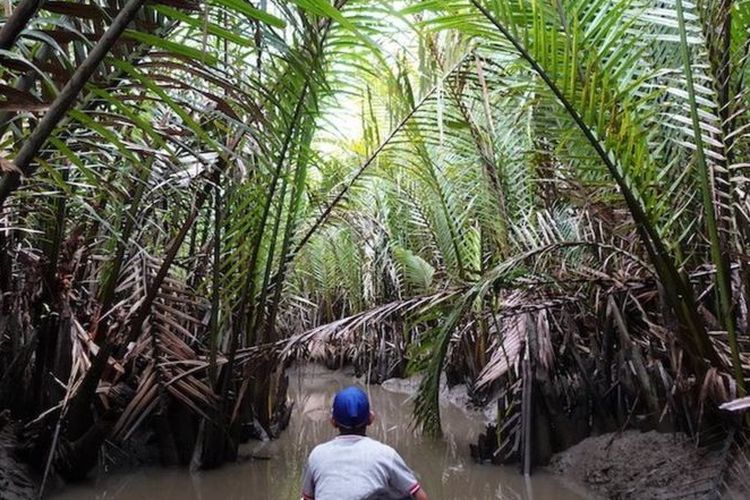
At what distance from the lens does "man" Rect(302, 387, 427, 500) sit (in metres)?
1.90

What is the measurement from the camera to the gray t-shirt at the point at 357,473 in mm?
1892

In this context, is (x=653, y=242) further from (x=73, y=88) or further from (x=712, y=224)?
(x=73, y=88)

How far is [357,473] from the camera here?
6.25 ft

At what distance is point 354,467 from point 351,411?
0.58 feet

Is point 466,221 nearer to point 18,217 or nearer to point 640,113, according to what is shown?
point 640,113

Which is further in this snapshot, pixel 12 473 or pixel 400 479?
pixel 12 473

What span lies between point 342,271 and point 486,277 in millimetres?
4927

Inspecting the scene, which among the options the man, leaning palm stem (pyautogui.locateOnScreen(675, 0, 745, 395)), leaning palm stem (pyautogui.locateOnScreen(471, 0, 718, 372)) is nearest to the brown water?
leaning palm stem (pyautogui.locateOnScreen(471, 0, 718, 372))

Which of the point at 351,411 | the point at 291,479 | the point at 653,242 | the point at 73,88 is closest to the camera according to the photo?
the point at 73,88

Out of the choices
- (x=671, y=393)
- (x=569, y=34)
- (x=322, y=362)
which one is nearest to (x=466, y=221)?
(x=671, y=393)

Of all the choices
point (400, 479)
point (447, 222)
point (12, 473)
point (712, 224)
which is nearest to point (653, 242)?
point (712, 224)

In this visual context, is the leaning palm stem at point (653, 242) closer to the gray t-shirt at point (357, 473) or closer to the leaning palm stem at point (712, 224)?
the leaning palm stem at point (712, 224)

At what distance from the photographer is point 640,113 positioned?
2.57 metres

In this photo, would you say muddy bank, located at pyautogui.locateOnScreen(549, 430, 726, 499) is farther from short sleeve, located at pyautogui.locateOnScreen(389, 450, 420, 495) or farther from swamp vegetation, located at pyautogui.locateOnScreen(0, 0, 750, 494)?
short sleeve, located at pyautogui.locateOnScreen(389, 450, 420, 495)
